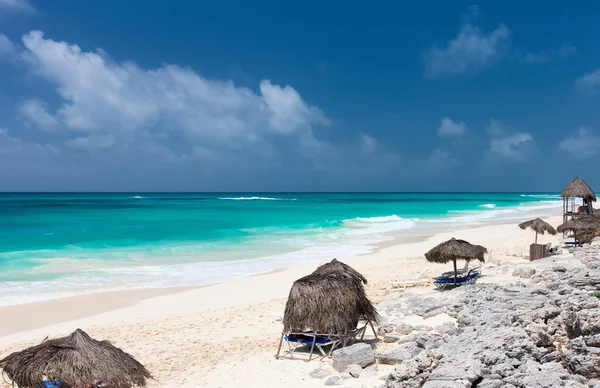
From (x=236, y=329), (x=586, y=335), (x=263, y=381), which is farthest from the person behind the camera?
(x=236, y=329)

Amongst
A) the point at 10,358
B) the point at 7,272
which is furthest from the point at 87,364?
the point at 7,272

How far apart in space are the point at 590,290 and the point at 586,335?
13.1ft

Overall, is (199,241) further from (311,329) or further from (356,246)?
(311,329)

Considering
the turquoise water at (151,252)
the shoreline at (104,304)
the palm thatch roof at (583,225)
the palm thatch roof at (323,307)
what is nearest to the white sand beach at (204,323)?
the shoreline at (104,304)

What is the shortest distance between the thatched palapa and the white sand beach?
0.79 meters

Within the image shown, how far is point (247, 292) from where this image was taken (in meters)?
15.4

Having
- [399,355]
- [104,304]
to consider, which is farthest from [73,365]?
[104,304]

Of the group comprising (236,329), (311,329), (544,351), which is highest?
(544,351)

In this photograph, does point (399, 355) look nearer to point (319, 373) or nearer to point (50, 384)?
point (319, 373)

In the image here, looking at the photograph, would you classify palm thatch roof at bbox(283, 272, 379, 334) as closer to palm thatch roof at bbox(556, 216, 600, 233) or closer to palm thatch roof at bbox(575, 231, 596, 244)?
palm thatch roof at bbox(575, 231, 596, 244)

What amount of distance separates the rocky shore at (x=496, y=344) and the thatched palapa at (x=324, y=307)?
0.77 m

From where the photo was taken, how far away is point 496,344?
596 cm

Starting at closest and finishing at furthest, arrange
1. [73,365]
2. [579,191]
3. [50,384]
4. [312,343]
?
1. [50,384]
2. [73,365]
3. [312,343]
4. [579,191]

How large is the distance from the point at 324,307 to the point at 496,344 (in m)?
3.59
